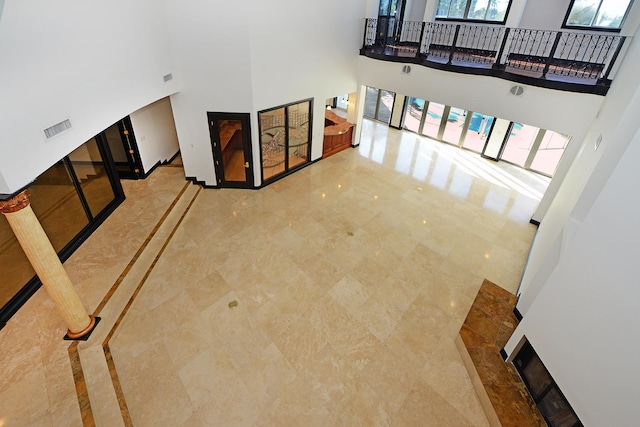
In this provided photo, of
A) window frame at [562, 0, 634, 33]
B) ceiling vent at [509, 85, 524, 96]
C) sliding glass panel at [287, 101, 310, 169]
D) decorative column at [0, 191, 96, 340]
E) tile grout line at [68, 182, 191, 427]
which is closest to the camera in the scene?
decorative column at [0, 191, 96, 340]

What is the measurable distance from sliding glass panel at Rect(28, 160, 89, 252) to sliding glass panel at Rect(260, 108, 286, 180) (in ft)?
13.9

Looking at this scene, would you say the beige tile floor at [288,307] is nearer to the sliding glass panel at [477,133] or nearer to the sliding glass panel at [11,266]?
the sliding glass panel at [11,266]

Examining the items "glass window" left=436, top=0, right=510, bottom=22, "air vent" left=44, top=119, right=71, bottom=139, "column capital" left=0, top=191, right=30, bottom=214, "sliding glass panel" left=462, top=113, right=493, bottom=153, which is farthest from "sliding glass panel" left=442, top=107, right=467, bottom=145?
"column capital" left=0, top=191, right=30, bottom=214

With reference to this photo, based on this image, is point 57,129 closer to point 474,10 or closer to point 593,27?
point 474,10

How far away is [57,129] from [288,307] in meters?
4.12

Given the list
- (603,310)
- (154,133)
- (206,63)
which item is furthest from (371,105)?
(603,310)

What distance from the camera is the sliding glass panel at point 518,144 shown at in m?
10.1

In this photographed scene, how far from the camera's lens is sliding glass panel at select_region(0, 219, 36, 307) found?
467 centimetres

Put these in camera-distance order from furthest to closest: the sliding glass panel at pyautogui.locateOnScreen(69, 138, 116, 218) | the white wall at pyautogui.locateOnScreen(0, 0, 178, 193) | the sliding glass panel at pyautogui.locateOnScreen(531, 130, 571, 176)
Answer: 1. the sliding glass panel at pyautogui.locateOnScreen(531, 130, 571, 176)
2. the sliding glass panel at pyautogui.locateOnScreen(69, 138, 116, 218)
3. the white wall at pyautogui.locateOnScreen(0, 0, 178, 193)

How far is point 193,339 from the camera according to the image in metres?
4.70

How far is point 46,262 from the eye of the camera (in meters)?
3.79

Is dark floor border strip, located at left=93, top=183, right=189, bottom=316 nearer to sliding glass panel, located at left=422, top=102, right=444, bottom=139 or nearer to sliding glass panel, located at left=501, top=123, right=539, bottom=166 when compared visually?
sliding glass panel, located at left=422, top=102, right=444, bottom=139

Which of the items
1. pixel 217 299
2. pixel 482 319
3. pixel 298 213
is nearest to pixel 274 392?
pixel 217 299

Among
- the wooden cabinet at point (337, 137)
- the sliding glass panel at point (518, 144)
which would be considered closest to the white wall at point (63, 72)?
the wooden cabinet at point (337, 137)
